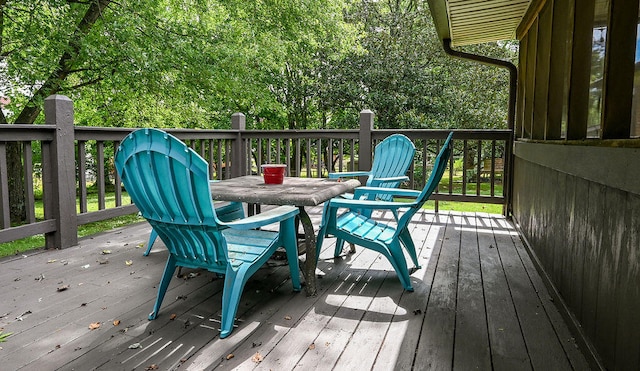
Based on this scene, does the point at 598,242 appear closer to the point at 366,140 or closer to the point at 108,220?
the point at 366,140

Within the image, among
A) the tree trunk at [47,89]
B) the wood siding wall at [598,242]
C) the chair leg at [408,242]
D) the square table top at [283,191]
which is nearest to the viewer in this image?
the wood siding wall at [598,242]

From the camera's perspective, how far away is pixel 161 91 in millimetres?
8328

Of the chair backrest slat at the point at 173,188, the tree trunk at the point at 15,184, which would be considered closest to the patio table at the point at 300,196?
the chair backrest slat at the point at 173,188

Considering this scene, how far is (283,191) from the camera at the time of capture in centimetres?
271

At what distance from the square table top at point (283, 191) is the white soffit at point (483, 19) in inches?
96.3

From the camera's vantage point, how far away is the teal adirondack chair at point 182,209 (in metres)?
1.92

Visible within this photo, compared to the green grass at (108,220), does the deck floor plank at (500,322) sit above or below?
above

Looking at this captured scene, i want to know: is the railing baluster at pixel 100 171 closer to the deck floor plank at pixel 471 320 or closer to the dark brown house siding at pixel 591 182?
the deck floor plank at pixel 471 320

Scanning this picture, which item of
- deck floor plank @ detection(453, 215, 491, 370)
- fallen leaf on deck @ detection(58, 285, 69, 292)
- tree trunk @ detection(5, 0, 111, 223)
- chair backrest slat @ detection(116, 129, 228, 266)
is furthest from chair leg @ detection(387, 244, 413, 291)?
tree trunk @ detection(5, 0, 111, 223)

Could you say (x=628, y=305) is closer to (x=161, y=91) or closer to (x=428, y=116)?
(x=161, y=91)

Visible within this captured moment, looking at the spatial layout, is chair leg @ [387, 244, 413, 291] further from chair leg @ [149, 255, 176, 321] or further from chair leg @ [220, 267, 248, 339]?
chair leg @ [149, 255, 176, 321]

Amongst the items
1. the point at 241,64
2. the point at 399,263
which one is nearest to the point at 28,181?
the point at 399,263

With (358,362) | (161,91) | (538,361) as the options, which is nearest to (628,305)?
(538,361)

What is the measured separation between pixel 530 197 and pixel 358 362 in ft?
8.50
